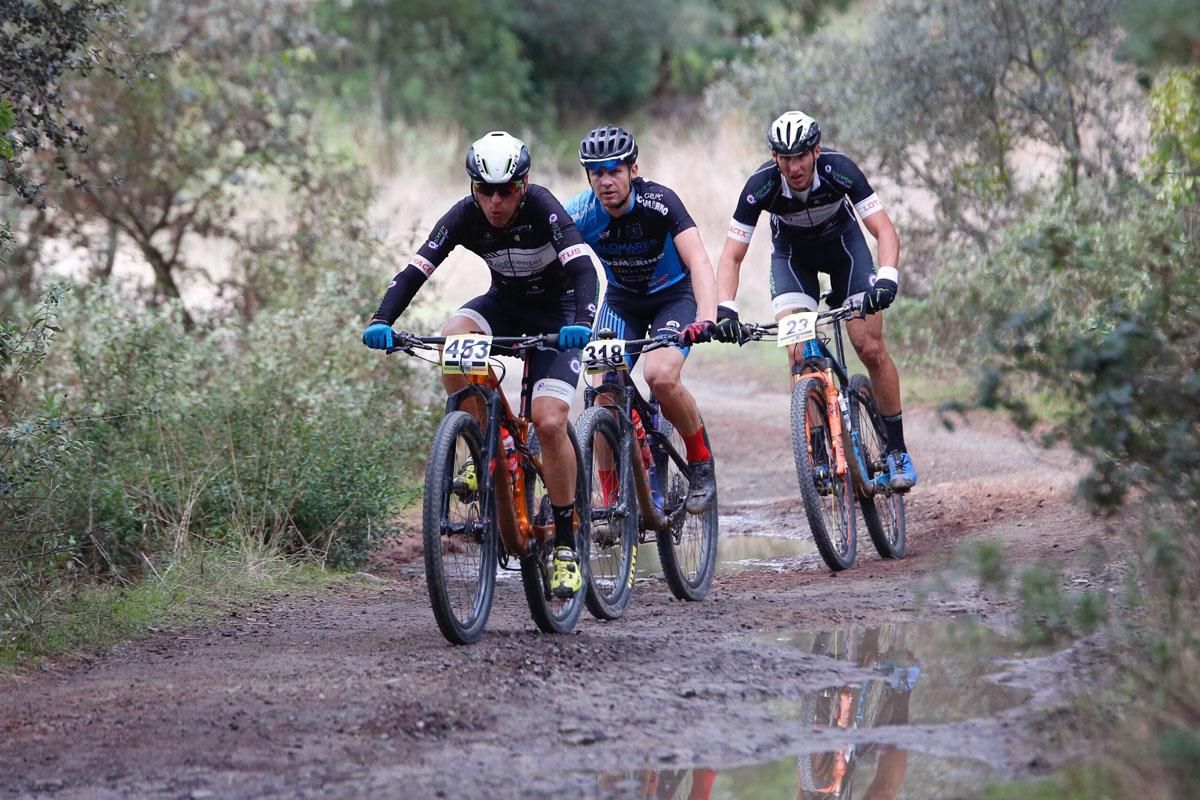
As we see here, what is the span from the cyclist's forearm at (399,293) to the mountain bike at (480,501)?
207 millimetres

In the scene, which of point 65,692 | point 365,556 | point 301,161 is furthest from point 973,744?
point 301,161

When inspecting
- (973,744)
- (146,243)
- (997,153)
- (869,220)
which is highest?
(997,153)

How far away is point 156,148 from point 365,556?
7196 mm

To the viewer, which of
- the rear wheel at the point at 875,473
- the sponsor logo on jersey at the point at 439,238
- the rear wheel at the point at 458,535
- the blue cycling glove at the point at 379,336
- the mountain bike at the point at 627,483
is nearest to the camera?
the rear wheel at the point at 458,535

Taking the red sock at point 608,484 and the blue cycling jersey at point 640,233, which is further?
the blue cycling jersey at point 640,233

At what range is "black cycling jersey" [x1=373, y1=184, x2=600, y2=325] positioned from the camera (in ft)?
21.9

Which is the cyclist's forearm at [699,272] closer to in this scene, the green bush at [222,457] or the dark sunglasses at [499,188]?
the dark sunglasses at [499,188]

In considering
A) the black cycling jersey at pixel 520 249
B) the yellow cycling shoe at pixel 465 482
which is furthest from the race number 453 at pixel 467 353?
the black cycling jersey at pixel 520 249

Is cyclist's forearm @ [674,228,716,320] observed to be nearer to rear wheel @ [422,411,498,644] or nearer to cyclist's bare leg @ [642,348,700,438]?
cyclist's bare leg @ [642,348,700,438]

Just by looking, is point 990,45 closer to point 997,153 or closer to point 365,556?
point 997,153

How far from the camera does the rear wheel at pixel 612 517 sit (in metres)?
7.36

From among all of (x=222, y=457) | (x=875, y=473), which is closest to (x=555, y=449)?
(x=875, y=473)

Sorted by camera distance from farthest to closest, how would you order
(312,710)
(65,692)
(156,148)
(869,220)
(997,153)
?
1. (997,153)
2. (156,148)
3. (869,220)
4. (65,692)
5. (312,710)

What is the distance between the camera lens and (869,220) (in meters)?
8.34
